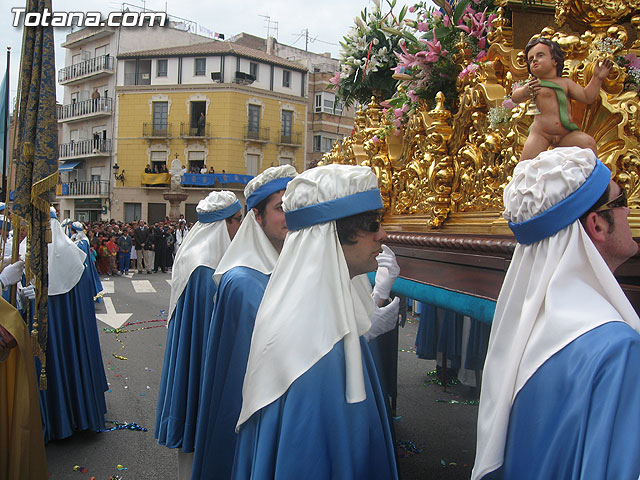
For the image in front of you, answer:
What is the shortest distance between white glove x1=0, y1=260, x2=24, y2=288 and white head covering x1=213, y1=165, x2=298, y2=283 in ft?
4.52

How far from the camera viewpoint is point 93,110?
35.9 meters

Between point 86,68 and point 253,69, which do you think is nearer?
point 253,69

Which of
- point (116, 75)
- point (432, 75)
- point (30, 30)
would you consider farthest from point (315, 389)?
point (116, 75)

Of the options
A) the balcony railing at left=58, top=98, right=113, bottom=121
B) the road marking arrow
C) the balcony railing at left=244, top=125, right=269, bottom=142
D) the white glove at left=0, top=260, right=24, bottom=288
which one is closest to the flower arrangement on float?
the white glove at left=0, top=260, right=24, bottom=288

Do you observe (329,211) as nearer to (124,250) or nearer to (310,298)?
(310,298)

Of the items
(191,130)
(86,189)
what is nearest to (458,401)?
(191,130)

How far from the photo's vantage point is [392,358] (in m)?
4.46

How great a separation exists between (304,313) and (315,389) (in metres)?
0.22

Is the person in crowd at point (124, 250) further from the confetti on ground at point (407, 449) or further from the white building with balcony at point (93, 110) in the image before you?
the white building with balcony at point (93, 110)

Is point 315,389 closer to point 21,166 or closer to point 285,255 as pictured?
point 285,255

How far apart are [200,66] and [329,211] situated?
3491 cm

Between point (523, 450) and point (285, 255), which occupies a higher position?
point (285, 255)

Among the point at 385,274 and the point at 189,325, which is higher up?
the point at 385,274

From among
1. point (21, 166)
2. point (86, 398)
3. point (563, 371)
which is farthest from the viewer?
point (86, 398)
